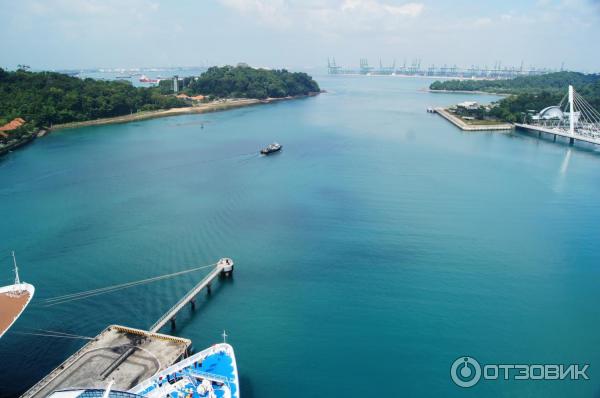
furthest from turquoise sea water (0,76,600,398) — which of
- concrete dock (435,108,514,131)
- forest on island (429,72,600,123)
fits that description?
forest on island (429,72,600,123)

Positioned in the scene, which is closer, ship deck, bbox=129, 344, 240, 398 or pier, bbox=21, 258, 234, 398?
ship deck, bbox=129, 344, 240, 398

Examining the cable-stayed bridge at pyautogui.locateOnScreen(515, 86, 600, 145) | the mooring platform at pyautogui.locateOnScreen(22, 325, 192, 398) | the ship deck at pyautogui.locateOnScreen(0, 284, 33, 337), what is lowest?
the mooring platform at pyautogui.locateOnScreen(22, 325, 192, 398)

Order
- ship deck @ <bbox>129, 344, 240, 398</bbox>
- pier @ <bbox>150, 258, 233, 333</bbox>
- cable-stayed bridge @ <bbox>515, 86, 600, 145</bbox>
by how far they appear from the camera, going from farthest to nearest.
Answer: cable-stayed bridge @ <bbox>515, 86, 600, 145</bbox> < pier @ <bbox>150, 258, 233, 333</bbox> < ship deck @ <bbox>129, 344, 240, 398</bbox>

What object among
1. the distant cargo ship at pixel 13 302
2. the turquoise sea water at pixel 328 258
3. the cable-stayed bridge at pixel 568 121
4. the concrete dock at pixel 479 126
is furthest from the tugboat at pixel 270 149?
the cable-stayed bridge at pixel 568 121

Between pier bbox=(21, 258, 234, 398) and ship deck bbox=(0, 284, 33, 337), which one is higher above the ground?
ship deck bbox=(0, 284, 33, 337)

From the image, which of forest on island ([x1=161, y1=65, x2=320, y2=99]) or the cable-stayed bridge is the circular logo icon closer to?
the cable-stayed bridge

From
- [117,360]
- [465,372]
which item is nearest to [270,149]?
[117,360]

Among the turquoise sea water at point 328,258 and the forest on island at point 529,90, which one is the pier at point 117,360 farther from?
the forest on island at point 529,90

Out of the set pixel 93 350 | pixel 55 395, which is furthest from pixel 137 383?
pixel 55 395
